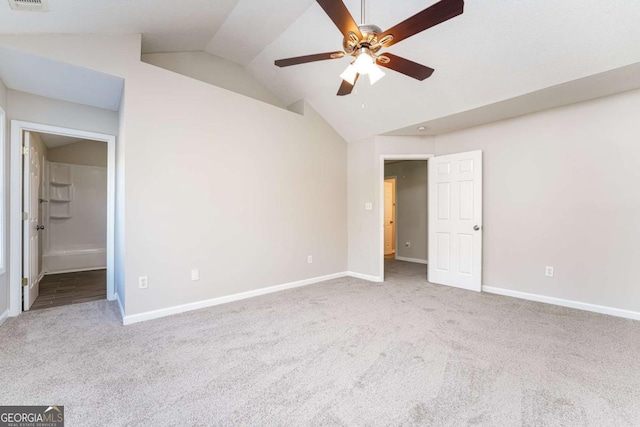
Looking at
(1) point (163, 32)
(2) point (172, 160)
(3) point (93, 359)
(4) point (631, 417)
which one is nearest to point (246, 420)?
(3) point (93, 359)

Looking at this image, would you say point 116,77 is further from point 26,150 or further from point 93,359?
point 93,359

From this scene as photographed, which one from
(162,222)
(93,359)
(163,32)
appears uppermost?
(163,32)

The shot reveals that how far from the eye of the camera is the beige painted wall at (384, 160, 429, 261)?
252 inches

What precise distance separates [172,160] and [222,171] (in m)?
0.56

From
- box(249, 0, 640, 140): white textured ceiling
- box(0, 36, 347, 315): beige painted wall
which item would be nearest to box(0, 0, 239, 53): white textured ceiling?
box(0, 36, 347, 315): beige painted wall

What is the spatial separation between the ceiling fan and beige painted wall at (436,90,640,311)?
89.7 inches

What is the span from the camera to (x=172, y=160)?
303 cm

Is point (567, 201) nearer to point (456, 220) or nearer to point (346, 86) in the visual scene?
point (456, 220)

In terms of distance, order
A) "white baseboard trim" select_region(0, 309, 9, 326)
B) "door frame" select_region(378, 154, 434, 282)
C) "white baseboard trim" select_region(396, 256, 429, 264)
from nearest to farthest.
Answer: "white baseboard trim" select_region(0, 309, 9, 326), "door frame" select_region(378, 154, 434, 282), "white baseboard trim" select_region(396, 256, 429, 264)

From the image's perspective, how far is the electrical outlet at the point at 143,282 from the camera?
285cm

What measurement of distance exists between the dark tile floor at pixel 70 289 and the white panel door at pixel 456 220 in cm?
489
